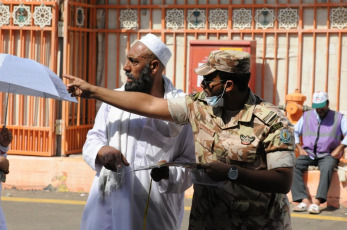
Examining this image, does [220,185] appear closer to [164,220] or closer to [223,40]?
[164,220]

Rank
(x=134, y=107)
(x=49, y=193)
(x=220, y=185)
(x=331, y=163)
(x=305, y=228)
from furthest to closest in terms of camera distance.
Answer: (x=49, y=193) → (x=331, y=163) → (x=305, y=228) → (x=134, y=107) → (x=220, y=185)

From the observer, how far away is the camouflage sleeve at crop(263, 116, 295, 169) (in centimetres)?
394

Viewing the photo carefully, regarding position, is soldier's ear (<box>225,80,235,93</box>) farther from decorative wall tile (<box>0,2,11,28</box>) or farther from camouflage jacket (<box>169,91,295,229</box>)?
decorative wall tile (<box>0,2,11,28</box>)

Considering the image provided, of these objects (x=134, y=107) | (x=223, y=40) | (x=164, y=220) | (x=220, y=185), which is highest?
(x=223, y=40)

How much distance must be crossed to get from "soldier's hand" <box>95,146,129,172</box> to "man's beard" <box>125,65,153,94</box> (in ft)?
1.44

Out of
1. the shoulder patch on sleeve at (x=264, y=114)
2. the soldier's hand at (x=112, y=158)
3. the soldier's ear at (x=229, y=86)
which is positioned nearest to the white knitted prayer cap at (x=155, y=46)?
the soldier's hand at (x=112, y=158)

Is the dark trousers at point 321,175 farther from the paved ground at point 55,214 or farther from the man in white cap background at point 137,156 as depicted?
the man in white cap background at point 137,156

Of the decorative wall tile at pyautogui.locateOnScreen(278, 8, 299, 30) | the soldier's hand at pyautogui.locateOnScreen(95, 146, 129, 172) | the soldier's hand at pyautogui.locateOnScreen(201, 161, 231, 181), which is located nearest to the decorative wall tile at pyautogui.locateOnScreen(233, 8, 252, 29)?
the decorative wall tile at pyautogui.locateOnScreen(278, 8, 299, 30)

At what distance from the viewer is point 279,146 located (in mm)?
3951

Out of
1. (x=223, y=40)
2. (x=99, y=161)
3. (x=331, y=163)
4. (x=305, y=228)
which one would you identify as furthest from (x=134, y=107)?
(x=223, y=40)

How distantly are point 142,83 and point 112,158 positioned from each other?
1.87ft

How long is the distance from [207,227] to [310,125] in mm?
5700

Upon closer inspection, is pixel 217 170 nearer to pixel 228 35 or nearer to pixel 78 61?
pixel 228 35

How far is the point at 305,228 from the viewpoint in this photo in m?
8.40
